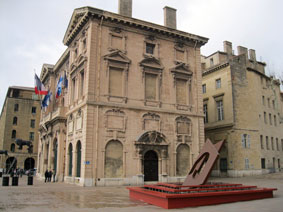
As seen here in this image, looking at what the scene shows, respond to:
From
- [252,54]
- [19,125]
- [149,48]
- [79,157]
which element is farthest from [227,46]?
[19,125]

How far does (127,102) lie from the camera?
26672 mm

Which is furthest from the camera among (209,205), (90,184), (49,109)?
(49,109)

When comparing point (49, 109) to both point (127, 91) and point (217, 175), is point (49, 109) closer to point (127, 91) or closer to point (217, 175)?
point (127, 91)

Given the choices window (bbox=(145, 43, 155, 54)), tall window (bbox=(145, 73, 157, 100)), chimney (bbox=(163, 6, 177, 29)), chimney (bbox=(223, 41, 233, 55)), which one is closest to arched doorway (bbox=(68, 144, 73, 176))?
tall window (bbox=(145, 73, 157, 100))

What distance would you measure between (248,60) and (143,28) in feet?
61.2

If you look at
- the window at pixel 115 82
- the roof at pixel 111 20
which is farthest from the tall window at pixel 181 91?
the window at pixel 115 82

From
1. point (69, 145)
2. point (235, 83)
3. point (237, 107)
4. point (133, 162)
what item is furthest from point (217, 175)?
point (69, 145)

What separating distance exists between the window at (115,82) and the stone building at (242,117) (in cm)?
1620

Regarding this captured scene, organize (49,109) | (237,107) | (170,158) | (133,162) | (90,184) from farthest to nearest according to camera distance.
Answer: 1. (49,109)
2. (237,107)
3. (170,158)
4. (133,162)
5. (90,184)

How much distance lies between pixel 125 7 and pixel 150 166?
1580cm

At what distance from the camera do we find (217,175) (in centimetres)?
3750

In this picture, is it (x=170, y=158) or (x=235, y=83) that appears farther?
(x=235, y=83)

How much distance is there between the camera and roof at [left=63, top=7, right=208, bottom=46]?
26516 mm

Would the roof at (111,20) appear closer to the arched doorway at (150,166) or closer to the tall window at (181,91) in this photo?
the tall window at (181,91)
